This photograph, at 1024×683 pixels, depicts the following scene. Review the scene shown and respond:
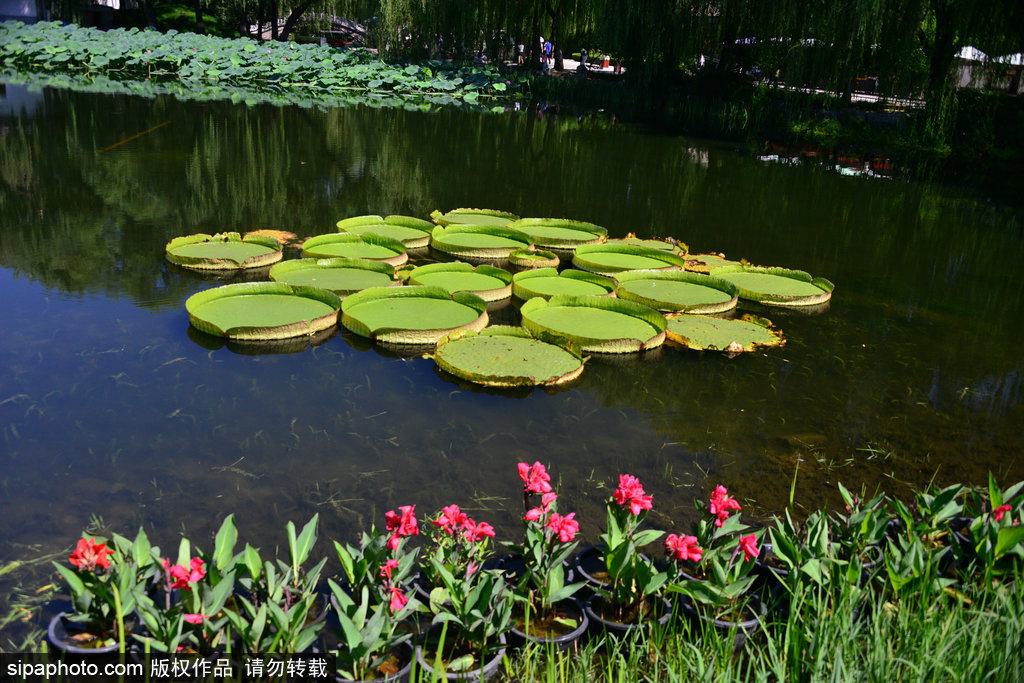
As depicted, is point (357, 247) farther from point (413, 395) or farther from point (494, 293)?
point (413, 395)

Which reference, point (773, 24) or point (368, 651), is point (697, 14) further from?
point (368, 651)

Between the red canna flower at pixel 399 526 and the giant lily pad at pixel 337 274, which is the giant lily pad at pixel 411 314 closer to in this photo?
the giant lily pad at pixel 337 274

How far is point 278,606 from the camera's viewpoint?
1903 millimetres

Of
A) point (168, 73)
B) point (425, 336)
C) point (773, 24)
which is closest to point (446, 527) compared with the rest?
point (425, 336)

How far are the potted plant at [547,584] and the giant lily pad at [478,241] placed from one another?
384 centimetres

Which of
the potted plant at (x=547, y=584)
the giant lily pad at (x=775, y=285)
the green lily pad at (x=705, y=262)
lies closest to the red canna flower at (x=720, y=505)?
the potted plant at (x=547, y=584)

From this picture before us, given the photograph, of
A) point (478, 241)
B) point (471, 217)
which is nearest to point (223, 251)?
point (478, 241)

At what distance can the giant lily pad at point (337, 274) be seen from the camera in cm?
491

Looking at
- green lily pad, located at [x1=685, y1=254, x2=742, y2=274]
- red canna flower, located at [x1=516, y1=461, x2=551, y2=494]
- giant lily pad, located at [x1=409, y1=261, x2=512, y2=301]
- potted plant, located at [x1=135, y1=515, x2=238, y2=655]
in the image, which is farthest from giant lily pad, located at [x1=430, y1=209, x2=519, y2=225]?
potted plant, located at [x1=135, y1=515, x2=238, y2=655]

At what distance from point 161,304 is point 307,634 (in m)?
3.45

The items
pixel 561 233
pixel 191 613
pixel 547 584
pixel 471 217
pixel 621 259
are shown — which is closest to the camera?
pixel 191 613

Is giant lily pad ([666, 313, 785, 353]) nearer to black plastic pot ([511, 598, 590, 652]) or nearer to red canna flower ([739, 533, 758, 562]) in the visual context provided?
red canna flower ([739, 533, 758, 562])

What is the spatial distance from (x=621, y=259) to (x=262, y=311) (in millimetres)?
2766

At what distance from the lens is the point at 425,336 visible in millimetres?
4223
